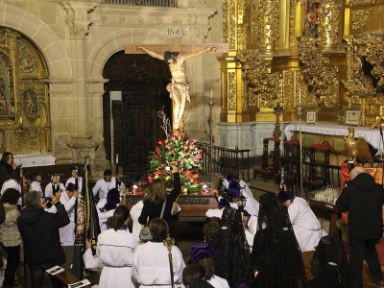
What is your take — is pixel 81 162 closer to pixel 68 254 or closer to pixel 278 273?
pixel 68 254

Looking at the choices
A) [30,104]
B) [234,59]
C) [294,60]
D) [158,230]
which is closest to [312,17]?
[294,60]

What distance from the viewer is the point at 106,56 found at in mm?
17047

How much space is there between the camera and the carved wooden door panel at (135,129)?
18391mm

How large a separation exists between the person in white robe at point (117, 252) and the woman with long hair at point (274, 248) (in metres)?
1.55

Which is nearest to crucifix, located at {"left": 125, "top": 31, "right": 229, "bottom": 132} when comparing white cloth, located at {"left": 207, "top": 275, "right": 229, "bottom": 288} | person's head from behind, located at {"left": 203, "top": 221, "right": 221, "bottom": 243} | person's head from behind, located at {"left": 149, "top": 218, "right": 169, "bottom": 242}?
person's head from behind, located at {"left": 203, "top": 221, "right": 221, "bottom": 243}

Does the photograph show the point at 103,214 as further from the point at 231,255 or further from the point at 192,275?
the point at 192,275

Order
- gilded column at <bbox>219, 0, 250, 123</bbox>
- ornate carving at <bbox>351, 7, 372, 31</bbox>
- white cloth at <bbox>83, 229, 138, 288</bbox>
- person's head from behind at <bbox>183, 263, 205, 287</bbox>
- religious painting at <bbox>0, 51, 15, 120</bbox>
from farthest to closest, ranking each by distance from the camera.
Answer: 1. gilded column at <bbox>219, 0, 250, 123</bbox>
2. religious painting at <bbox>0, 51, 15, 120</bbox>
3. ornate carving at <bbox>351, 7, 372, 31</bbox>
4. white cloth at <bbox>83, 229, 138, 288</bbox>
5. person's head from behind at <bbox>183, 263, 205, 287</bbox>

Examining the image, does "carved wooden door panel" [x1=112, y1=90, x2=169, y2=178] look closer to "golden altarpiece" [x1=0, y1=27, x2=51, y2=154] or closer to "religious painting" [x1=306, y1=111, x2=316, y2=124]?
"golden altarpiece" [x1=0, y1=27, x2=51, y2=154]

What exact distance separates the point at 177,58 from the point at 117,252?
A: 299 inches

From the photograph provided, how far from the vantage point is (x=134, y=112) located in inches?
728

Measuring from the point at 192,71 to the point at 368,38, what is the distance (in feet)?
19.1

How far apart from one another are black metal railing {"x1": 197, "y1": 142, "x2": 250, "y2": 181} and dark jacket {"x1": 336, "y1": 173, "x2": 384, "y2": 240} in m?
9.34

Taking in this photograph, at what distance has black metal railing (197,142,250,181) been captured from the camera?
1691cm

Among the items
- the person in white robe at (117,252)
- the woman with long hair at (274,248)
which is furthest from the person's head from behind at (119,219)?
the woman with long hair at (274,248)
